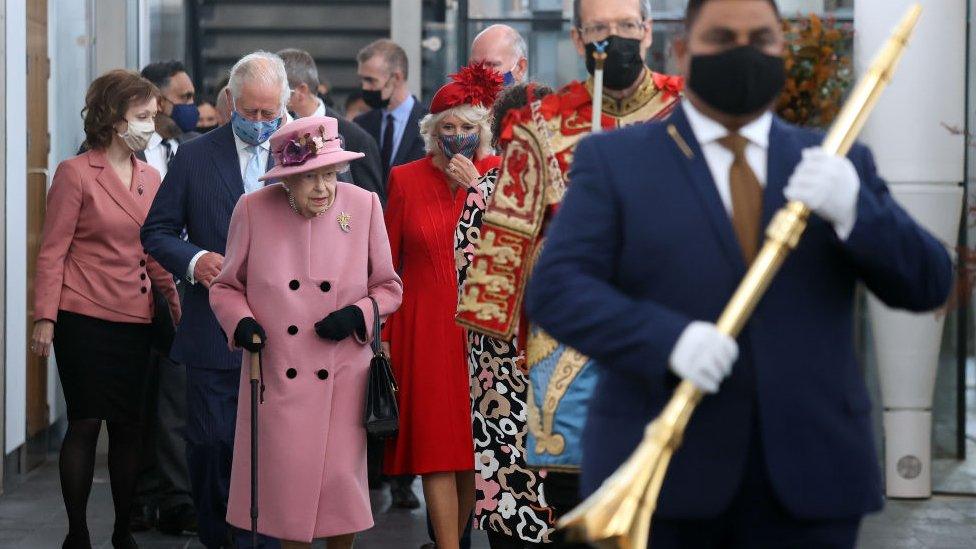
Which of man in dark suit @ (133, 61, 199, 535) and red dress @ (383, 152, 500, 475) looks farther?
man in dark suit @ (133, 61, 199, 535)

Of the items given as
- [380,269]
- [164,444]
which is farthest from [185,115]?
[380,269]

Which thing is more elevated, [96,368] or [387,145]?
[387,145]

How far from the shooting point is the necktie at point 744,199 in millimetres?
3201

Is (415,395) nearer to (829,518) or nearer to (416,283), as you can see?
(416,283)

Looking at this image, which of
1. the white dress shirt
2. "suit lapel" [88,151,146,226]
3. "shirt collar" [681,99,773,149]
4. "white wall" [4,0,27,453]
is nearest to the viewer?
"shirt collar" [681,99,773,149]

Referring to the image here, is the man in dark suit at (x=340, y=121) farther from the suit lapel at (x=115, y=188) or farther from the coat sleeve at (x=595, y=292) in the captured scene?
the coat sleeve at (x=595, y=292)

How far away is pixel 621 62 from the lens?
4707 mm

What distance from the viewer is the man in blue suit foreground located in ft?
10.3

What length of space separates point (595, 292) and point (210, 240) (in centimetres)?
399

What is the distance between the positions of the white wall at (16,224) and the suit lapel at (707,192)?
20.8 ft

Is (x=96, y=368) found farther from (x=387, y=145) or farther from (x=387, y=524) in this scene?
(x=387, y=145)

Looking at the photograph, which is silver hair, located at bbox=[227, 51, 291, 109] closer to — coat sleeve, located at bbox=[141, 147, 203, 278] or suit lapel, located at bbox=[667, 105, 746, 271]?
coat sleeve, located at bbox=[141, 147, 203, 278]

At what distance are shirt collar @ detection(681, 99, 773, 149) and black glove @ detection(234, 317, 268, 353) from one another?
115 inches

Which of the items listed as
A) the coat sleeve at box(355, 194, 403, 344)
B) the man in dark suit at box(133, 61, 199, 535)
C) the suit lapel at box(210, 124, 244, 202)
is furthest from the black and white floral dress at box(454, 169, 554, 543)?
the man in dark suit at box(133, 61, 199, 535)
